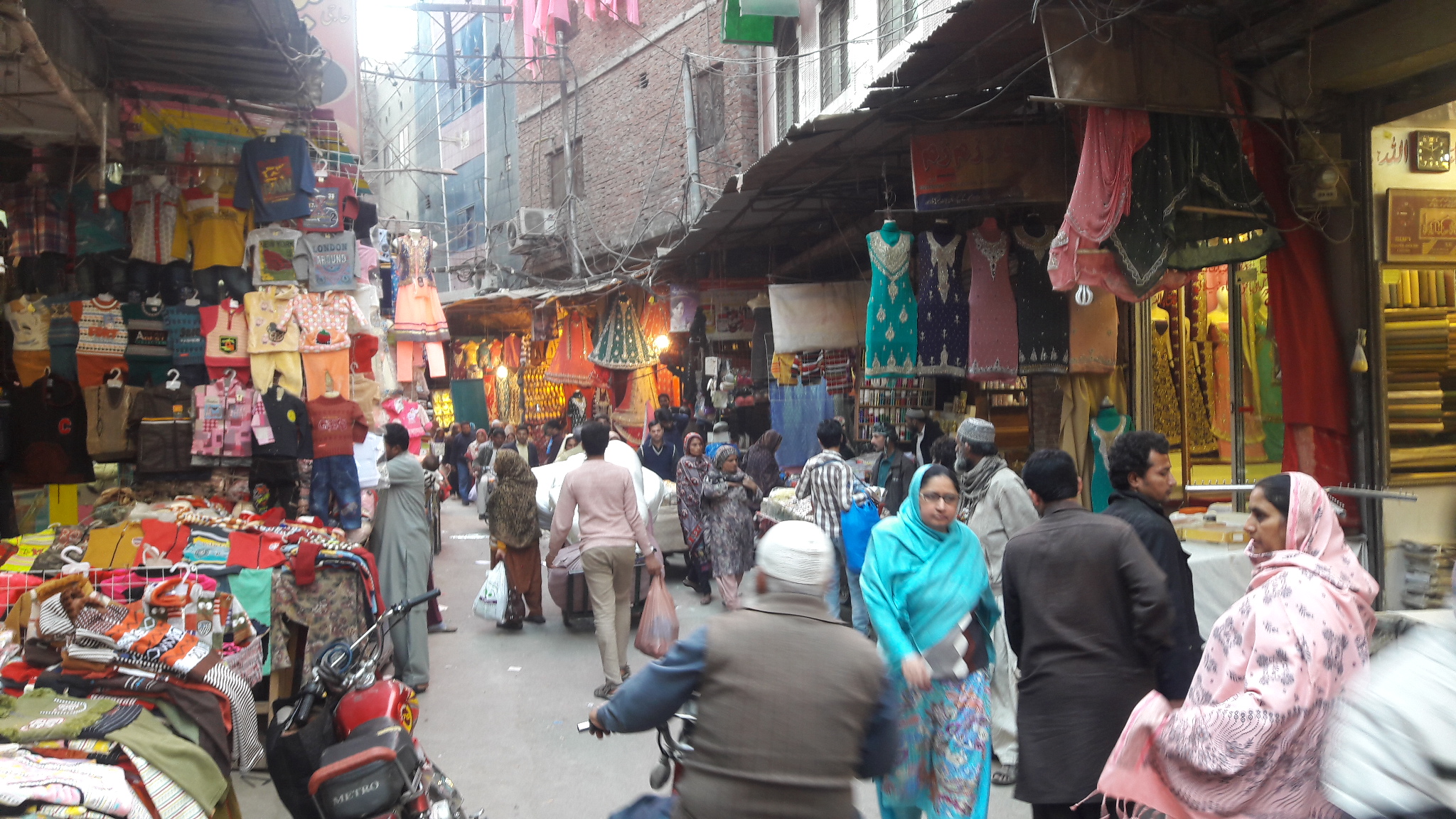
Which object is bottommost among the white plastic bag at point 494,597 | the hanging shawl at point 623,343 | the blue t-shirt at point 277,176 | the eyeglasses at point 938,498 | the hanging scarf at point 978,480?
the white plastic bag at point 494,597

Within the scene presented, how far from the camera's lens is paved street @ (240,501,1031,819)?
5.48 metres

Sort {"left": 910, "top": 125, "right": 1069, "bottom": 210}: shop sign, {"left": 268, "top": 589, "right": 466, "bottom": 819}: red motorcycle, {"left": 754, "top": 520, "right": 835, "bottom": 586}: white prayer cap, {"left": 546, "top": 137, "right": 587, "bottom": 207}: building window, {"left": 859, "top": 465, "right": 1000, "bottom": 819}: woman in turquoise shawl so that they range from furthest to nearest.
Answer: {"left": 546, "top": 137, "right": 587, "bottom": 207}: building window → {"left": 910, "top": 125, "right": 1069, "bottom": 210}: shop sign → {"left": 268, "top": 589, "right": 466, "bottom": 819}: red motorcycle → {"left": 859, "top": 465, "right": 1000, "bottom": 819}: woman in turquoise shawl → {"left": 754, "top": 520, "right": 835, "bottom": 586}: white prayer cap

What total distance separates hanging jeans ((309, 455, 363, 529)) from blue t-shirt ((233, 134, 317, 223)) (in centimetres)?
188

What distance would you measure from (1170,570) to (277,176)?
6729 millimetres

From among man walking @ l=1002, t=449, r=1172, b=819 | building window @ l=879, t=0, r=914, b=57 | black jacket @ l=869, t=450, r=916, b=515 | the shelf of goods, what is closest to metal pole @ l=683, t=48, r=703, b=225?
building window @ l=879, t=0, r=914, b=57

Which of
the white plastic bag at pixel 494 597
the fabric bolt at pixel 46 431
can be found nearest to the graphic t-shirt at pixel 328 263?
the fabric bolt at pixel 46 431

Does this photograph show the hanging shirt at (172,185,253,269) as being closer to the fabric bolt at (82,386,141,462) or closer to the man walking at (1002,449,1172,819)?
the fabric bolt at (82,386,141,462)

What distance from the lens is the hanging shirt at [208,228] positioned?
7.90 meters

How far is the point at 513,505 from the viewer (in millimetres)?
9531

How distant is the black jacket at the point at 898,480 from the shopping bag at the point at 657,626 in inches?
96.1

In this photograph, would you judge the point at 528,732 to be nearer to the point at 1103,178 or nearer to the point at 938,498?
the point at 938,498

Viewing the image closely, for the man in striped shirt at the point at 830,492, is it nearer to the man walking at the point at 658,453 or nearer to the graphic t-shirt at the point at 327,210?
the graphic t-shirt at the point at 327,210

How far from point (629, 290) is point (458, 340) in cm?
1053

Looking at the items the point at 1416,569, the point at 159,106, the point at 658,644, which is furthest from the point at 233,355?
the point at 1416,569
